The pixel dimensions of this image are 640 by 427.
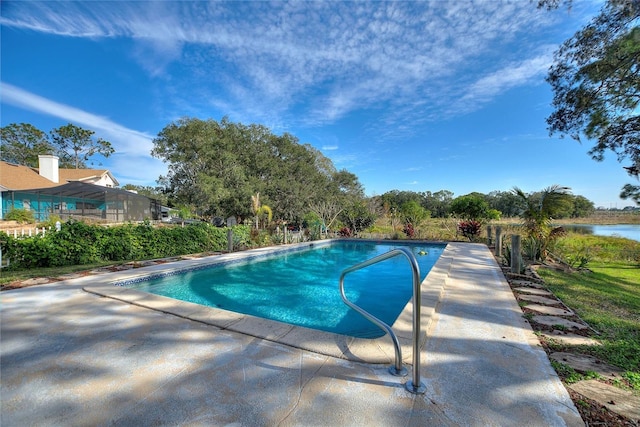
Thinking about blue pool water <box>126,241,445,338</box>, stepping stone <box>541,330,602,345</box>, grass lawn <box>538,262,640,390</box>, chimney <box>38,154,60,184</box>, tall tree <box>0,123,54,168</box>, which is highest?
tall tree <box>0,123,54,168</box>

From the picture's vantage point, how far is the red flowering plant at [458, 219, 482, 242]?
11.6 meters

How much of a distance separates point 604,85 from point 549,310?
566 cm

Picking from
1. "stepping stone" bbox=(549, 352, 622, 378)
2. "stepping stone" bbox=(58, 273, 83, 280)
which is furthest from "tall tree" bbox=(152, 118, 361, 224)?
"stepping stone" bbox=(549, 352, 622, 378)

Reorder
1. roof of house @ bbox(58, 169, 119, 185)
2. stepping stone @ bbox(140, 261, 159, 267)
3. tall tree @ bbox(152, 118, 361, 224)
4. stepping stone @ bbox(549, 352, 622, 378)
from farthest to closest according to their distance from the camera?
roof of house @ bbox(58, 169, 119, 185)
tall tree @ bbox(152, 118, 361, 224)
stepping stone @ bbox(140, 261, 159, 267)
stepping stone @ bbox(549, 352, 622, 378)

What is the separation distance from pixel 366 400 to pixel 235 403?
87 centimetres

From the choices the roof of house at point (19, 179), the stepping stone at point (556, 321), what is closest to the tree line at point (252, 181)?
the roof of house at point (19, 179)

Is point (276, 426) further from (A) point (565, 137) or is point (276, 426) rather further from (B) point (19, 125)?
(B) point (19, 125)

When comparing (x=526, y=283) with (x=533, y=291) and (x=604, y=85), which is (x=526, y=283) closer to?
(x=533, y=291)

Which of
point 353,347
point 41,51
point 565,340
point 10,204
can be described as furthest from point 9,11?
point 10,204

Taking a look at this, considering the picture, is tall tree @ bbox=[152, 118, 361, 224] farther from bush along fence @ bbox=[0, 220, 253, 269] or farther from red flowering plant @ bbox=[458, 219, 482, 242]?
bush along fence @ bbox=[0, 220, 253, 269]

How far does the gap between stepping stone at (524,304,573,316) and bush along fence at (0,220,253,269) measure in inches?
338

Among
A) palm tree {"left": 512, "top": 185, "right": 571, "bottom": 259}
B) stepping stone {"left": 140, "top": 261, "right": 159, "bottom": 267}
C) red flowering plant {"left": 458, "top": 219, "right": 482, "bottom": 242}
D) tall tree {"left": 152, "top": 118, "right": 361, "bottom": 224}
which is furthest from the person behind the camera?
tall tree {"left": 152, "top": 118, "right": 361, "bottom": 224}

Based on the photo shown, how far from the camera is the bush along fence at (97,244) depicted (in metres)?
Result: 5.99

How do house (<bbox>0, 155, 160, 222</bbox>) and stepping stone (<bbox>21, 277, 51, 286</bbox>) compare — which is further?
house (<bbox>0, 155, 160, 222</bbox>)
